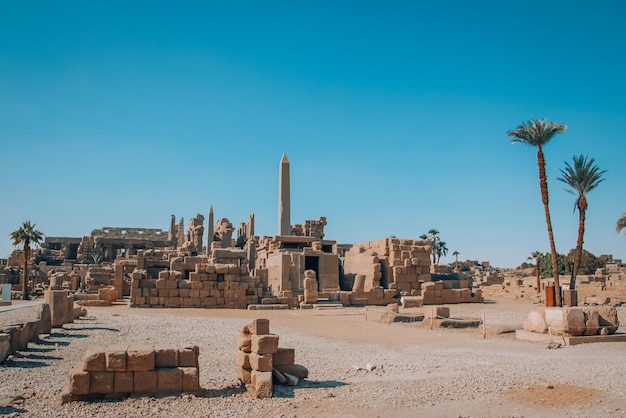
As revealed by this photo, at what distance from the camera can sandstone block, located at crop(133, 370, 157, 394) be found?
286 inches

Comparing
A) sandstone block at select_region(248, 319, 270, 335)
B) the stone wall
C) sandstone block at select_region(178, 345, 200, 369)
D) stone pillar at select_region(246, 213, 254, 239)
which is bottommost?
sandstone block at select_region(178, 345, 200, 369)

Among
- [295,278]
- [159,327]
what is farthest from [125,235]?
[159,327]

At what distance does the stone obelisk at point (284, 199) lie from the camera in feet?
129

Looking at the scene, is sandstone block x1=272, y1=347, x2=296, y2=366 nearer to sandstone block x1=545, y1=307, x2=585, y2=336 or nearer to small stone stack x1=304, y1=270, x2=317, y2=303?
sandstone block x1=545, y1=307, x2=585, y2=336

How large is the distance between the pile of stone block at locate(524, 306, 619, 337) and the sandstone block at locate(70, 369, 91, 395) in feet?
34.8

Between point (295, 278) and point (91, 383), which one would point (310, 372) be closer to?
point (91, 383)

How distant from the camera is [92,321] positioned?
1711 centimetres

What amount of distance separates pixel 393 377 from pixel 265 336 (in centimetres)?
234

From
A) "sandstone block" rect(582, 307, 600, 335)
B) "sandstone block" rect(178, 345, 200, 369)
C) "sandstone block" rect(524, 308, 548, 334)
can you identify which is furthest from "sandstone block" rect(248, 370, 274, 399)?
"sandstone block" rect(582, 307, 600, 335)

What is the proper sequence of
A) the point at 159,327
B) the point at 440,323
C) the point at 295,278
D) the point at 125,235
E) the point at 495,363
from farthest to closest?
the point at 125,235 → the point at 295,278 → the point at 440,323 → the point at 159,327 → the point at 495,363

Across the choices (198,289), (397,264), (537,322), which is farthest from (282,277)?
(537,322)

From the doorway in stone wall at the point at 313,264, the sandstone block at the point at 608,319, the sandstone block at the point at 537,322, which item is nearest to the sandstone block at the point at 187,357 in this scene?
the sandstone block at the point at 537,322

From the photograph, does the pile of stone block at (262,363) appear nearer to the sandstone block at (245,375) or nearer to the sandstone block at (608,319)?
the sandstone block at (245,375)

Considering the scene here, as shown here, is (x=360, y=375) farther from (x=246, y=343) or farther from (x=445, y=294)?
(x=445, y=294)
